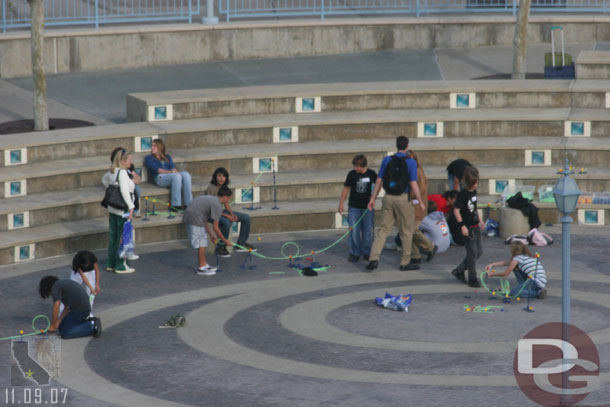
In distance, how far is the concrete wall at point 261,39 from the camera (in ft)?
82.5

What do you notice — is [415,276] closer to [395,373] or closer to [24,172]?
[395,373]

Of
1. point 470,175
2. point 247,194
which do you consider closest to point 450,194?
point 470,175

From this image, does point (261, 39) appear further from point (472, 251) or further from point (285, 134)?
point (472, 251)

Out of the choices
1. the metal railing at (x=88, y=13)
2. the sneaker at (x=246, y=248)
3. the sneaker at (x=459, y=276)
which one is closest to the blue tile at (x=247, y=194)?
the sneaker at (x=246, y=248)

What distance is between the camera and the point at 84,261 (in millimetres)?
14875

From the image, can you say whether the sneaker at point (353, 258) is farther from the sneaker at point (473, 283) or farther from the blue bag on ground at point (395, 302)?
the blue bag on ground at point (395, 302)

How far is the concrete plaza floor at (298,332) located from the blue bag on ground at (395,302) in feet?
0.34

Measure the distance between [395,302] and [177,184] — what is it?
17.0 feet

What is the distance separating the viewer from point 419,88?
73.8 feet

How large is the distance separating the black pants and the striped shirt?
0.83 meters

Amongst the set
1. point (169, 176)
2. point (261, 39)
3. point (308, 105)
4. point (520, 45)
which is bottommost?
point (169, 176)

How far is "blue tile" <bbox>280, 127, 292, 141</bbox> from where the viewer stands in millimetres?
21609

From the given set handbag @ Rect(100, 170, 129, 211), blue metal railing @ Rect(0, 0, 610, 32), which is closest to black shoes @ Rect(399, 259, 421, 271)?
handbag @ Rect(100, 170, 129, 211)

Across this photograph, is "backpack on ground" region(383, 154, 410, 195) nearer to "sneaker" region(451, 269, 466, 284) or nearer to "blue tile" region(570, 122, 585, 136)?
"sneaker" region(451, 269, 466, 284)
